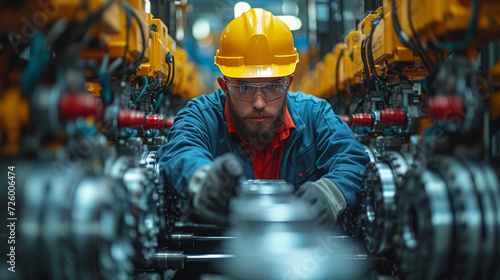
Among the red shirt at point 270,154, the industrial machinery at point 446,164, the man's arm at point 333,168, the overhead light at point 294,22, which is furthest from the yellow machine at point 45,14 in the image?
the overhead light at point 294,22

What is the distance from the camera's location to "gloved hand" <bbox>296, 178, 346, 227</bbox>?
66.6 inches

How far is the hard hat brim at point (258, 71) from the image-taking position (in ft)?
6.59

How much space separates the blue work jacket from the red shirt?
0.04m

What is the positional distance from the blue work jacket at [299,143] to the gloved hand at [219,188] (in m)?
0.48

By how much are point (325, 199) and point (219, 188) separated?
571mm

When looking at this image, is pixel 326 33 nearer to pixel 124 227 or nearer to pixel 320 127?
pixel 320 127

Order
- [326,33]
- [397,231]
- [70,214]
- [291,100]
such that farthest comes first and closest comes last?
[326,33]
[291,100]
[397,231]
[70,214]

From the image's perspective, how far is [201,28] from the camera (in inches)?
453

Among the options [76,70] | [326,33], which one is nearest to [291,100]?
[76,70]

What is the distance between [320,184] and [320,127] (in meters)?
0.53

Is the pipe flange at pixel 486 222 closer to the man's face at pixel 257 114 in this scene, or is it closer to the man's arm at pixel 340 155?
the man's arm at pixel 340 155

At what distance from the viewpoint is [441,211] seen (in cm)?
111

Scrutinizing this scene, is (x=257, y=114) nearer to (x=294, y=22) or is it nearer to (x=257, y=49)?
(x=257, y=49)

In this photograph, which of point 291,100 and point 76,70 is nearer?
point 76,70
